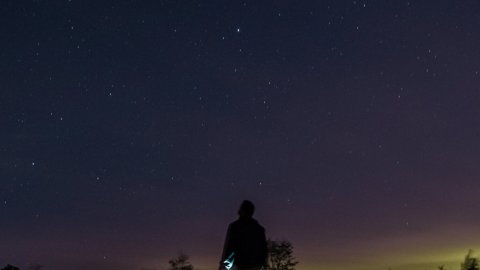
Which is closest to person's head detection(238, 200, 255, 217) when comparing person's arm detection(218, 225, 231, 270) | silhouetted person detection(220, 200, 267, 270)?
silhouetted person detection(220, 200, 267, 270)

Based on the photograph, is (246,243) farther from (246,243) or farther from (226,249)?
(226,249)

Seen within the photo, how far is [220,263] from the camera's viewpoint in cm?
662

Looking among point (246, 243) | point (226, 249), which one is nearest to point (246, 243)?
point (246, 243)

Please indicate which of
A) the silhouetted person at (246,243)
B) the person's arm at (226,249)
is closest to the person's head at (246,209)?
the silhouetted person at (246,243)

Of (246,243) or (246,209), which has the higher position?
(246,209)

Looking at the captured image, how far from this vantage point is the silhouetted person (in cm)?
651

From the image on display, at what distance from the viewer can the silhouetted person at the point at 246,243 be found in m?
6.51

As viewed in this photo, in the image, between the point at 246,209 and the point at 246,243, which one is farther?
the point at 246,209

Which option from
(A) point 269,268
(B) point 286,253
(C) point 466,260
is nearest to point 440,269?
(C) point 466,260

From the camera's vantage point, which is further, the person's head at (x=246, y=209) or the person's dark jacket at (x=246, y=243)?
the person's head at (x=246, y=209)

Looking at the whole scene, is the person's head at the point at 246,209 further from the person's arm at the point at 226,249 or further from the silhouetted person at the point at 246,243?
the person's arm at the point at 226,249

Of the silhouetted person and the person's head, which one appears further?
the person's head

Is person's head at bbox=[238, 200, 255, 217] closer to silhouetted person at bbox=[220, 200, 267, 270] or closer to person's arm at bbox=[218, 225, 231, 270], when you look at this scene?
silhouetted person at bbox=[220, 200, 267, 270]

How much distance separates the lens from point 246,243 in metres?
6.51
